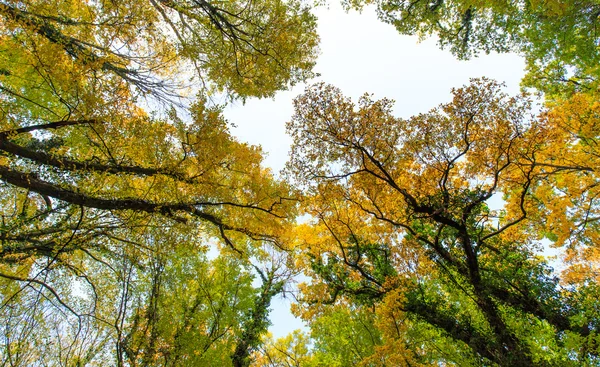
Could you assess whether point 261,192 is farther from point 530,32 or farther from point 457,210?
point 530,32

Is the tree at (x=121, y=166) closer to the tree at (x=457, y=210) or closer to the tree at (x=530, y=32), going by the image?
the tree at (x=457, y=210)

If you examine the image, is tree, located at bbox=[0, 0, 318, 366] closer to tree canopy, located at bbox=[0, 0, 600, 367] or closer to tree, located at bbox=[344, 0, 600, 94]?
tree canopy, located at bbox=[0, 0, 600, 367]

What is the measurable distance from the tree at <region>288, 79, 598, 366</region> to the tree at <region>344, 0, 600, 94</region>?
3.85m

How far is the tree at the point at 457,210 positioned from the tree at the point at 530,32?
12.6ft

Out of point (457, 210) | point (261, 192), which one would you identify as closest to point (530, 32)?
point (457, 210)

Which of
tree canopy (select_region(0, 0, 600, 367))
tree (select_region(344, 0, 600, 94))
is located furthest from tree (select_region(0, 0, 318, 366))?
tree (select_region(344, 0, 600, 94))

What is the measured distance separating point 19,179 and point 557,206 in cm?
1136

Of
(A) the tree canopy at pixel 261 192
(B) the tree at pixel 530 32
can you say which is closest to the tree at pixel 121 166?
(A) the tree canopy at pixel 261 192

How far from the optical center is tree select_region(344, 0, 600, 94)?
8.07m

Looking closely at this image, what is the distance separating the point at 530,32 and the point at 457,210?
6149 millimetres

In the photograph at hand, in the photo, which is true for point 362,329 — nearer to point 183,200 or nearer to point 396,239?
point 396,239

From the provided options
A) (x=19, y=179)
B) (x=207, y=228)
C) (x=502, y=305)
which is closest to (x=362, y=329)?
(x=502, y=305)

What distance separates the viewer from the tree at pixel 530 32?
26.5 ft

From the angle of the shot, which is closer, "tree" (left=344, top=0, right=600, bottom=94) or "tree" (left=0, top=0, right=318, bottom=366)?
"tree" (left=0, top=0, right=318, bottom=366)
